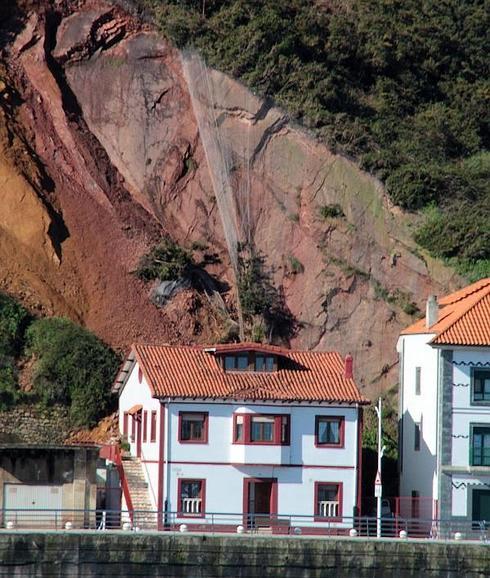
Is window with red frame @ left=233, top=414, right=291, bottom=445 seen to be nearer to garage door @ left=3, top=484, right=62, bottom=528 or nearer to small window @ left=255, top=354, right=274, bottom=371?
small window @ left=255, top=354, right=274, bottom=371

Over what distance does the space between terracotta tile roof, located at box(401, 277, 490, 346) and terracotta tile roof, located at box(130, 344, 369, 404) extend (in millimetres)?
3689

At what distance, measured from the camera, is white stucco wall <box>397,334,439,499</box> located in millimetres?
60250

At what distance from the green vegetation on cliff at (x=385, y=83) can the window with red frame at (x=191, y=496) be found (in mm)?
23813

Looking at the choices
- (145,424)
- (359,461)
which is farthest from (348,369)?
(145,424)

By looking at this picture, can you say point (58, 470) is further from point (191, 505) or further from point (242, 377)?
point (242, 377)

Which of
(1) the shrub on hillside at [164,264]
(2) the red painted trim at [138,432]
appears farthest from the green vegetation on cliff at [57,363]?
(2) the red painted trim at [138,432]

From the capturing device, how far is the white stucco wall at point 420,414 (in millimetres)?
60250

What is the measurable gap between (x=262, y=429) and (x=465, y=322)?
8345mm

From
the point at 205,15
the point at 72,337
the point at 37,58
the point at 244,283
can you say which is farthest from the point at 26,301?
the point at 205,15

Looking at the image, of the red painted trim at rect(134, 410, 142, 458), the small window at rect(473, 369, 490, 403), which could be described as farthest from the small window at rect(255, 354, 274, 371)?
the small window at rect(473, 369, 490, 403)

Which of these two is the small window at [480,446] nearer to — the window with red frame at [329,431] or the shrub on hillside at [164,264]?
the window with red frame at [329,431]

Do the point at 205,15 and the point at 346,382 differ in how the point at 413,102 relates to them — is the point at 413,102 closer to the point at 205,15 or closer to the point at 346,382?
the point at 205,15

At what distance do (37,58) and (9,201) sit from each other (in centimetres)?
977

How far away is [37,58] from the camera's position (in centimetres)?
8325
